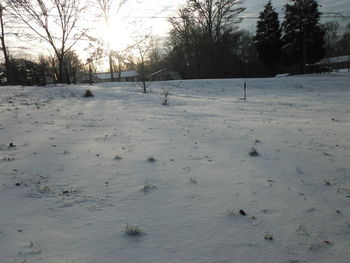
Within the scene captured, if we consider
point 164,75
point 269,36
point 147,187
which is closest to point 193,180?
point 147,187

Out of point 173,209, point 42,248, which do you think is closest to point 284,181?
point 173,209

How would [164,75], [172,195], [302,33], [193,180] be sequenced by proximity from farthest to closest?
[164,75], [302,33], [193,180], [172,195]

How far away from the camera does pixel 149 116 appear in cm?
775

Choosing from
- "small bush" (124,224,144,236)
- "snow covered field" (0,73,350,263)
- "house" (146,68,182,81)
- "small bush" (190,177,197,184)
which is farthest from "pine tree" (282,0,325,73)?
"small bush" (124,224,144,236)

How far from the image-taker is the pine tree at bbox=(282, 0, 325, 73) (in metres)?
30.5

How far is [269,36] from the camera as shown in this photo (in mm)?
33938

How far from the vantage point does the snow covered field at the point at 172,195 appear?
2.06m

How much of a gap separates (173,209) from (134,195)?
568 millimetres

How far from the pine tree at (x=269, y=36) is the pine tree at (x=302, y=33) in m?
1.09

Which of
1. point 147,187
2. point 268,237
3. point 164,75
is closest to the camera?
point 268,237

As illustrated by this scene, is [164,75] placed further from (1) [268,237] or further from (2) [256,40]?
(1) [268,237]

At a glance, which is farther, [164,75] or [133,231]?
[164,75]

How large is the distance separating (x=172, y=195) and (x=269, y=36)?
122 ft

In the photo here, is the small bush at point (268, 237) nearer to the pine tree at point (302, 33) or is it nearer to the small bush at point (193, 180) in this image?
the small bush at point (193, 180)
